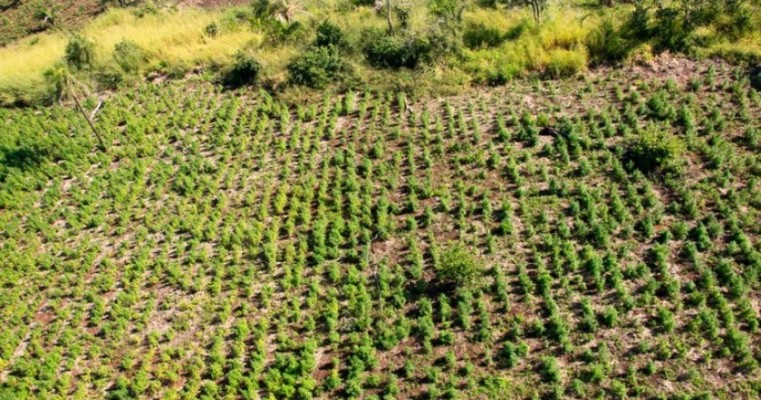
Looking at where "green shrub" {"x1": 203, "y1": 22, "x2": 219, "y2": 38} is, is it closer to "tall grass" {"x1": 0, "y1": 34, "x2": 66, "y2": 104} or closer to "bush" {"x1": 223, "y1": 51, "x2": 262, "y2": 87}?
"bush" {"x1": 223, "y1": 51, "x2": 262, "y2": 87}

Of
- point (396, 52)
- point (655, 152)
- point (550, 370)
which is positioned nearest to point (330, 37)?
point (396, 52)

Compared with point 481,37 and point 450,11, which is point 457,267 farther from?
point 450,11

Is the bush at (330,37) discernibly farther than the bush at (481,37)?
Yes

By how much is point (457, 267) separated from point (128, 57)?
16935 mm

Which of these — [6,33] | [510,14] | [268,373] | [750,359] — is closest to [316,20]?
[510,14]

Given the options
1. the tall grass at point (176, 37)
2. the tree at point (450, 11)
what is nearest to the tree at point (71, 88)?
the tall grass at point (176, 37)

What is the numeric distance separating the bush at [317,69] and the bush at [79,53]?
→ 8.98 meters

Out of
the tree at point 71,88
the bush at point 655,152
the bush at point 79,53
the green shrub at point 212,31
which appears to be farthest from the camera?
the green shrub at point 212,31

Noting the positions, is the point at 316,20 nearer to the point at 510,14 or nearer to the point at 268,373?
the point at 510,14

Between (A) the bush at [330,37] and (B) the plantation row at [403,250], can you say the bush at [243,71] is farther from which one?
(B) the plantation row at [403,250]

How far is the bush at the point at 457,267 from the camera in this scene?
37.5 ft

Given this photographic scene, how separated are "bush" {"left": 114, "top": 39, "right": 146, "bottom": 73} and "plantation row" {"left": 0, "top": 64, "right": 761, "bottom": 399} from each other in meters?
4.68

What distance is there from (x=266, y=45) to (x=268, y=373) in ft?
48.2

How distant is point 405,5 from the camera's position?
21484 mm
